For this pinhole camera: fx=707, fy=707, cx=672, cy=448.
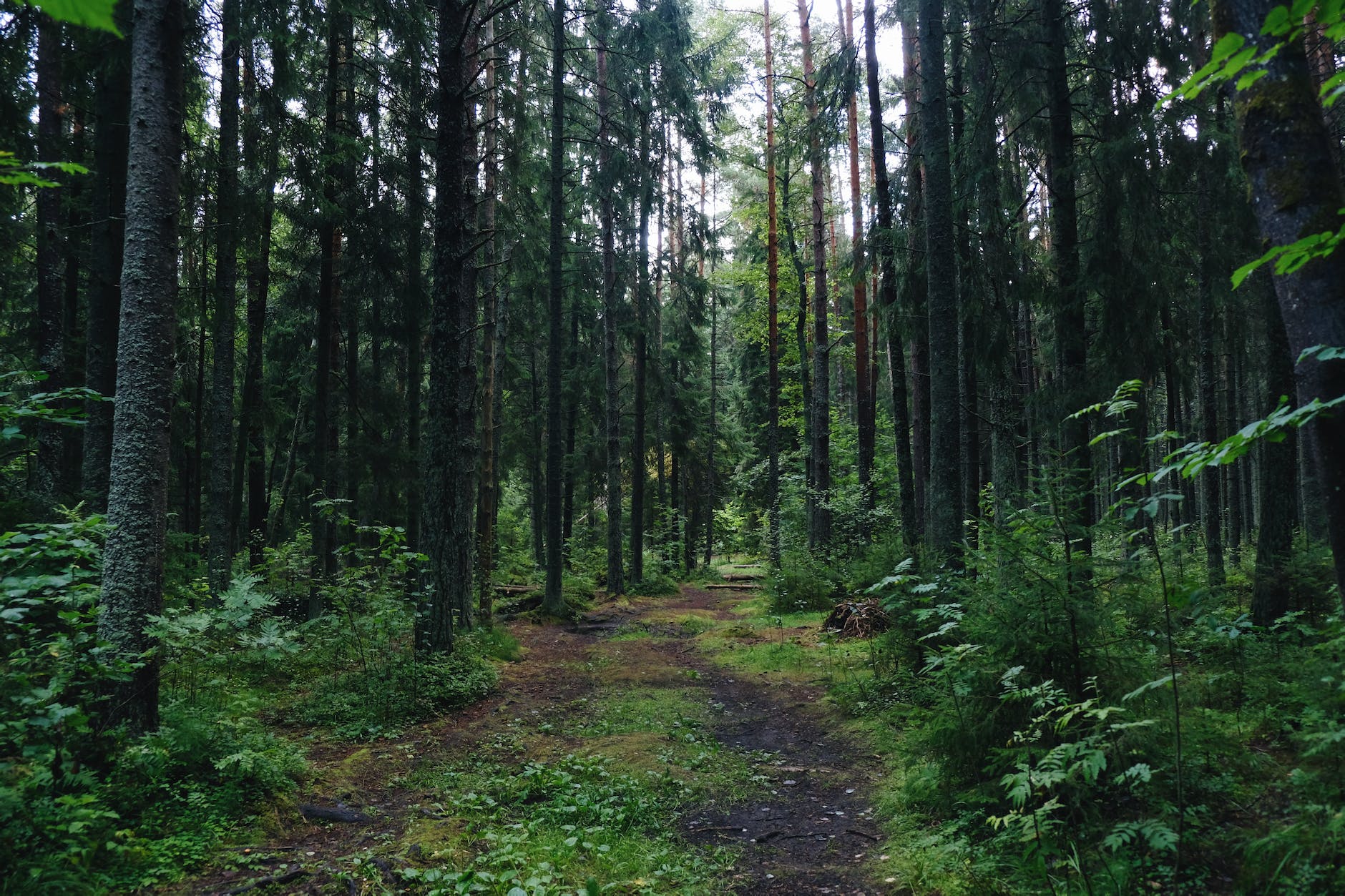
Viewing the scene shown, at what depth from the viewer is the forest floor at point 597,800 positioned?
4.05 metres

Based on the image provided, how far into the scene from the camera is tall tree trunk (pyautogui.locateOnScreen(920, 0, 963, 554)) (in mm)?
8047

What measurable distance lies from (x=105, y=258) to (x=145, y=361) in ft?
8.51

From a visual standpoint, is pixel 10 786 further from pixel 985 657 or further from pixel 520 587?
pixel 520 587

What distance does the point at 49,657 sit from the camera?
3.89m

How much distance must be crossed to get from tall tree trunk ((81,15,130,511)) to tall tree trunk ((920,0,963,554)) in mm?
8047

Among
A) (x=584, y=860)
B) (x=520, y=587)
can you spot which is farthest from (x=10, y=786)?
(x=520, y=587)

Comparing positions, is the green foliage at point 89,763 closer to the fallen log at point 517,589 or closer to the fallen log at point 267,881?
the fallen log at point 267,881

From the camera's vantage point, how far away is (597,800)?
5.23m

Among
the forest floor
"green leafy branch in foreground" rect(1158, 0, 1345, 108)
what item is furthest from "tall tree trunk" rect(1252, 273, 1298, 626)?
"green leafy branch in foreground" rect(1158, 0, 1345, 108)

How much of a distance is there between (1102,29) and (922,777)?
8.82 meters

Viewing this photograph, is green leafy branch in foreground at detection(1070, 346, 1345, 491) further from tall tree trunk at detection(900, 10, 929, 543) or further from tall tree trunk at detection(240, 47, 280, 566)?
tall tree trunk at detection(240, 47, 280, 566)

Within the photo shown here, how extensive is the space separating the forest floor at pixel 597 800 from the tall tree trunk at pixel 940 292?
2.75 metres

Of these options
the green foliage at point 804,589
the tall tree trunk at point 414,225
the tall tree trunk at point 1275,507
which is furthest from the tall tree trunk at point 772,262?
the tall tree trunk at point 1275,507

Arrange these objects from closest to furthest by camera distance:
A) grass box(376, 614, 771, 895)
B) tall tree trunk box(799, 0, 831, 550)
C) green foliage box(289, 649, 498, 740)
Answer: grass box(376, 614, 771, 895)
green foliage box(289, 649, 498, 740)
tall tree trunk box(799, 0, 831, 550)
